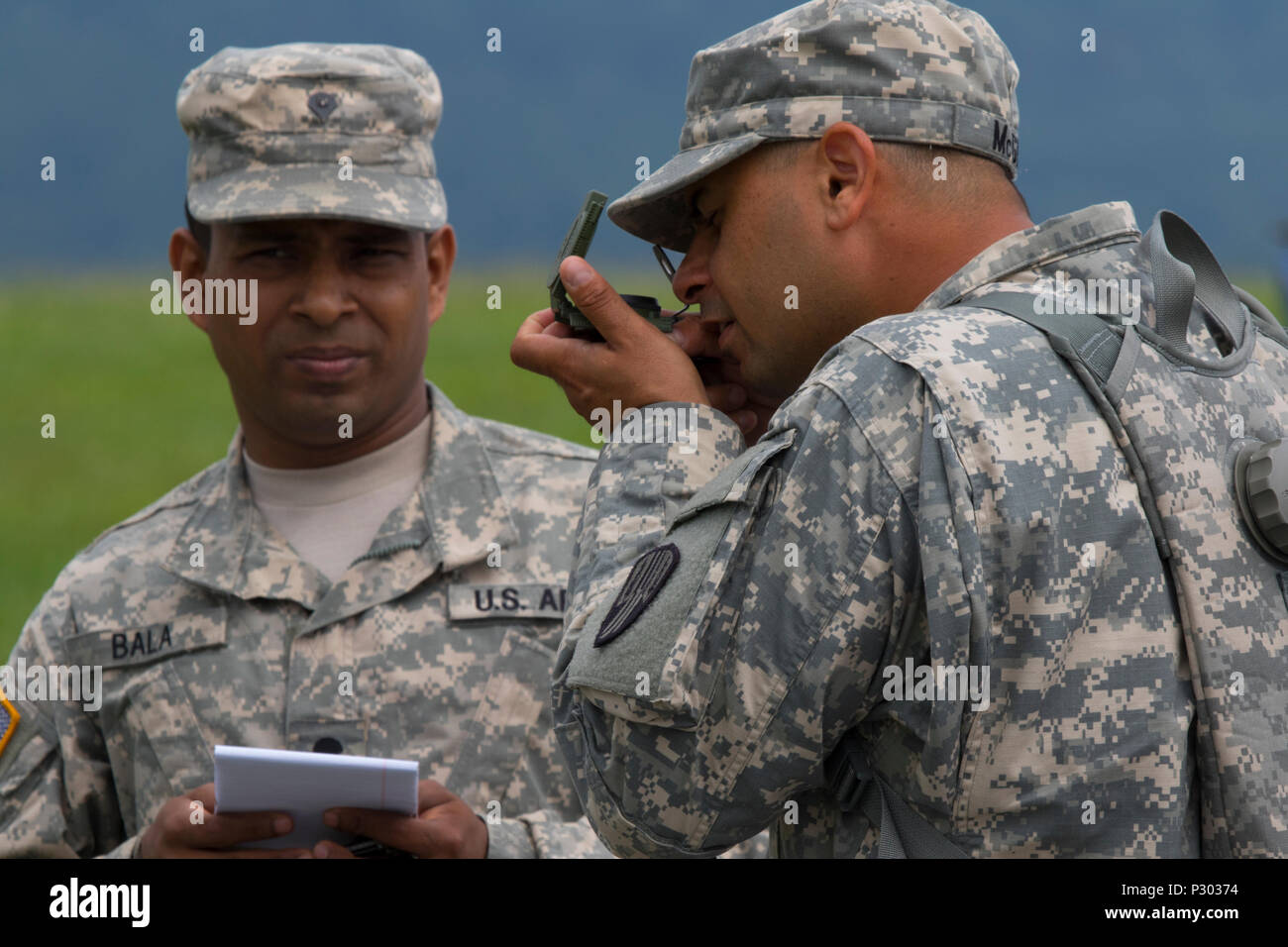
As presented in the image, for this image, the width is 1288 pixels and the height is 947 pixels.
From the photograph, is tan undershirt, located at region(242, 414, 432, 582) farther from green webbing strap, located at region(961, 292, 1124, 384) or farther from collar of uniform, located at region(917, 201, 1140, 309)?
green webbing strap, located at region(961, 292, 1124, 384)

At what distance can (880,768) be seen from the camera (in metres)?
2.12

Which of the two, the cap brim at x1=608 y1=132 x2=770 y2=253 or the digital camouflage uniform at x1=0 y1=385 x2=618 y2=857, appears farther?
the digital camouflage uniform at x1=0 y1=385 x2=618 y2=857

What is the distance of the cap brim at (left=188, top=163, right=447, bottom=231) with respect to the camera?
3649 mm

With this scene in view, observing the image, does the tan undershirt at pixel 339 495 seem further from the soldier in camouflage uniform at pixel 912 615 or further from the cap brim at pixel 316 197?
the soldier in camouflage uniform at pixel 912 615

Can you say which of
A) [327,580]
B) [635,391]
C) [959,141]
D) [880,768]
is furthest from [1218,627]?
[327,580]

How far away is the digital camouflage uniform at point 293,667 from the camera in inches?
138

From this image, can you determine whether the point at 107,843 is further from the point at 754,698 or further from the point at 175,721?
the point at 754,698

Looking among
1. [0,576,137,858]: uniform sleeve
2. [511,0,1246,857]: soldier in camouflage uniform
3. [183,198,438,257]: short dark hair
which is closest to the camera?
[511,0,1246,857]: soldier in camouflage uniform

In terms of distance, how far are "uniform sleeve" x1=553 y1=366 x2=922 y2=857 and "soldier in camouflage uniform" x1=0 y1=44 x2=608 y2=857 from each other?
1224 millimetres

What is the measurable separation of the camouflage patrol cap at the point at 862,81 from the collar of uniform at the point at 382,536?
1452 mm

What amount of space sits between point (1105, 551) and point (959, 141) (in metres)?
0.72

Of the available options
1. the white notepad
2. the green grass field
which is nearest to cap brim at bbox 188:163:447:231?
the white notepad

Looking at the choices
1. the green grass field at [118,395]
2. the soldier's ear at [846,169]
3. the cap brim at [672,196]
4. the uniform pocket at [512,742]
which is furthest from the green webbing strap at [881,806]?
the green grass field at [118,395]

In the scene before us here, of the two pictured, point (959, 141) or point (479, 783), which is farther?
point (479, 783)
